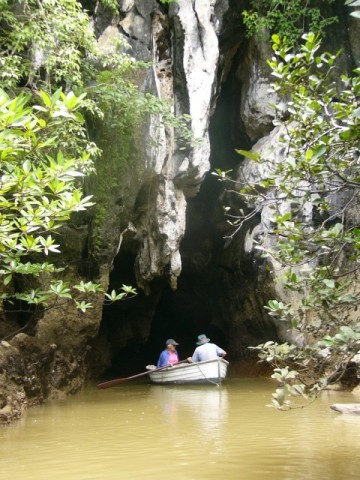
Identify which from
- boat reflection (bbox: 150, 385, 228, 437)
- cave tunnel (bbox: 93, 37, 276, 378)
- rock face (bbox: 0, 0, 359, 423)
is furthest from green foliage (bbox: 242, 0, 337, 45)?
boat reflection (bbox: 150, 385, 228, 437)

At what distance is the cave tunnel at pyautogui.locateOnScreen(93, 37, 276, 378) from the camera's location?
1469 centimetres

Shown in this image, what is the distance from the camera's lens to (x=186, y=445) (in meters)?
5.20

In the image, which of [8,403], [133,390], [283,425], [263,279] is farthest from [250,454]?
[263,279]

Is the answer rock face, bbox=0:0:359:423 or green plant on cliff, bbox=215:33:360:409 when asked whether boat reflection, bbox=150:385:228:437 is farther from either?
green plant on cliff, bbox=215:33:360:409

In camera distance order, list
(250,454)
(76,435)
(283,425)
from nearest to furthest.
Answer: (250,454), (76,435), (283,425)

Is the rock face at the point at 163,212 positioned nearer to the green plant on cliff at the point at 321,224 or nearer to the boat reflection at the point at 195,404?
the boat reflection at the point at 195,404

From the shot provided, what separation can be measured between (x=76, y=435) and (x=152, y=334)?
14.6 metres

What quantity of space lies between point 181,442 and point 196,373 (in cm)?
607

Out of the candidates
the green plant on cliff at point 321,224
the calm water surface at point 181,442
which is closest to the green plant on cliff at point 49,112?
the green plant on cliff at point 321,224

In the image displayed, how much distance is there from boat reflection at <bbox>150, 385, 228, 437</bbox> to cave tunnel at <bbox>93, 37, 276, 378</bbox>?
366cm

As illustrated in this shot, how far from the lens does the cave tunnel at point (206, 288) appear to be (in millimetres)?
14688

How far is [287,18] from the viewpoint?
44.9ft

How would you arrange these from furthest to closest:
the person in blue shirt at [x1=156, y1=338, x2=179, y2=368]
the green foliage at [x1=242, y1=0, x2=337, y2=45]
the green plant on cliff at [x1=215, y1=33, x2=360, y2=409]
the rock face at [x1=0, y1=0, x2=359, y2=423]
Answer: the green foliage at [x1=242, y1=0, x2=337, y2=45] → the person in blue shirt at [x1=156, y1=338, x2=179, y2=368] → the rock face at [x1=0, y1=0, x2=359, y2=423] → the green plant on cliff at [x1=215, y1=33, x2=360, y2=409]

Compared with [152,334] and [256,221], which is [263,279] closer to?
[256,221]
